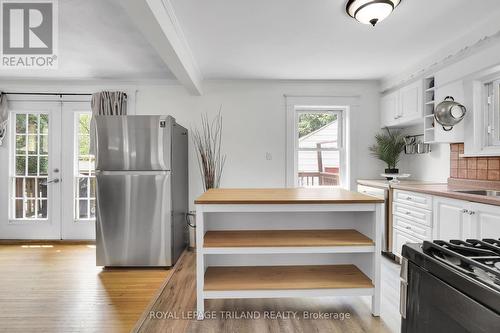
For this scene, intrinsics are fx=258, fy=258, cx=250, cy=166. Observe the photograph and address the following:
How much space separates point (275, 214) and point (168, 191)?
132cm

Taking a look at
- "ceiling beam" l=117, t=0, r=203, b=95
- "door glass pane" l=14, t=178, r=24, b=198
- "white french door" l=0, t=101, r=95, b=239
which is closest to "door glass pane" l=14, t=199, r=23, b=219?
"white french door" l=0, t=101, r=95, b=239

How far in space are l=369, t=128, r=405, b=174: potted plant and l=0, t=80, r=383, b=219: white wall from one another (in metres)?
0.20

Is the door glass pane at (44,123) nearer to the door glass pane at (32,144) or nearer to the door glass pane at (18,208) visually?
the door glass pane at (32,144)

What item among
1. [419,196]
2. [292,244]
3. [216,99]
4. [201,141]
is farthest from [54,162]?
[419,196]

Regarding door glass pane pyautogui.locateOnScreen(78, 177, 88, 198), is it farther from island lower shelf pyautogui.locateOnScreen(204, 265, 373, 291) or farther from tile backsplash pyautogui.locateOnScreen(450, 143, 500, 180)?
tile backsplash pyautogui.locateOnScreen(450, 143, 500, 180)

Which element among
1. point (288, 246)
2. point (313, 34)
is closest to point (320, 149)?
point (313, 34)

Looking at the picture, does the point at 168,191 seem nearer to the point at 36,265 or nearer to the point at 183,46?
the point at 183,46

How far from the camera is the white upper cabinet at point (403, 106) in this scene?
307cm

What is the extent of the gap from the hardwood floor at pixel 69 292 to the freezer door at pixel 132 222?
6.1 inches

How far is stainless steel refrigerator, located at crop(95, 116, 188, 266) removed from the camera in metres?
2.82

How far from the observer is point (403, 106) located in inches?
131

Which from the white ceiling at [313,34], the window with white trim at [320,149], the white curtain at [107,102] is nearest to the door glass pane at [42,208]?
the white curtain at [107,102]

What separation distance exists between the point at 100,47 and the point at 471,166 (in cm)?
408

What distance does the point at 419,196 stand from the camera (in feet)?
8.39
